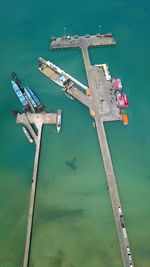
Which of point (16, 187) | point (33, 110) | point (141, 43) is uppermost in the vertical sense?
point (141, 43)

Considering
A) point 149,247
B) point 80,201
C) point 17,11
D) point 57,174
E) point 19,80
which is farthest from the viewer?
point 17,11

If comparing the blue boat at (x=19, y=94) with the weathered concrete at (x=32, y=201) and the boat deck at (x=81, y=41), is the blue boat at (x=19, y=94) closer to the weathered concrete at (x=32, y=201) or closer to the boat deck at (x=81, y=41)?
the weathered concrete at (x=32, y=201)

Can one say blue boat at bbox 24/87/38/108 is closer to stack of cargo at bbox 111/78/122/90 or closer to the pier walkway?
the pier walkway

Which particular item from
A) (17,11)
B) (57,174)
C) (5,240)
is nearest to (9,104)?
(57,174)

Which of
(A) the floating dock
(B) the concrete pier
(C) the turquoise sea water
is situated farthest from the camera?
(B) the concrete pier

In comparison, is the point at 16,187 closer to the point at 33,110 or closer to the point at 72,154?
the point at 72,154

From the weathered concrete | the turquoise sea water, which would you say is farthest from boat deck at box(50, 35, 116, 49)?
the weathered concrete

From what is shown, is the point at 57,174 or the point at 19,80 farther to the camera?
the point at 19,80
